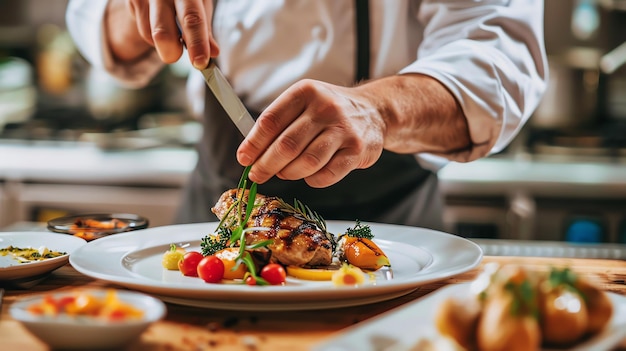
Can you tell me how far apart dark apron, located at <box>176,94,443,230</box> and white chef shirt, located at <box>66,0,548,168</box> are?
164mm

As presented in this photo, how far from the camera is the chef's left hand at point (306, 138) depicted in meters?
1.21

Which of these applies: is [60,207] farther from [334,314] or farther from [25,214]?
[334,314]

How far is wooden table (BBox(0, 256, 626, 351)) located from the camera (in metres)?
0.95

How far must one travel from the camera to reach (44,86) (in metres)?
3.81

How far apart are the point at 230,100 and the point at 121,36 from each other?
880mm

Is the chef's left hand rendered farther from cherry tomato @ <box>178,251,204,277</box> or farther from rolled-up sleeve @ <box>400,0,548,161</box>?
rolled-up sleeve @ <box>400,0,548,161</box>

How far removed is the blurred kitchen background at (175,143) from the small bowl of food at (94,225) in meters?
1.29

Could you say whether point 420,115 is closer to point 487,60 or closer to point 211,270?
point 487,60

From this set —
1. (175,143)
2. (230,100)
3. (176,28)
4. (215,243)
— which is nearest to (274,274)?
(215,243)

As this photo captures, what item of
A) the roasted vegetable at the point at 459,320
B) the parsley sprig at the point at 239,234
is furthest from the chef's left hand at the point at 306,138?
the roasted vegetable at the point at 459,320

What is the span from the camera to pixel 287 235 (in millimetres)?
1340

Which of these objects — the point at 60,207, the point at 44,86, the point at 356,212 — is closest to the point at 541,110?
the point at 356,212

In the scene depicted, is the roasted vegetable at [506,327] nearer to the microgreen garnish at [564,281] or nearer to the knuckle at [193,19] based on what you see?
the microgreen garnish at [564,281]

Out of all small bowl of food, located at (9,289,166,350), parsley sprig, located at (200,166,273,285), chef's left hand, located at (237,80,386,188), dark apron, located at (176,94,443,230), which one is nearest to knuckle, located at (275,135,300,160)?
chef's left hand, located at (237,80,386,188)
